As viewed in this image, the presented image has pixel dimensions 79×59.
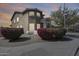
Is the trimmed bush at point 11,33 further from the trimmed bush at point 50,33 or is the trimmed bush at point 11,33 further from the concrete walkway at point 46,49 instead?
the trimmed bush at point 50,33

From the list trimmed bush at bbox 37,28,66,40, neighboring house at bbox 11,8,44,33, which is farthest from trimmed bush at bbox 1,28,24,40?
trimmed bush at bbox 37,28,66,40

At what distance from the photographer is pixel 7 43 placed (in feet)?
18.4

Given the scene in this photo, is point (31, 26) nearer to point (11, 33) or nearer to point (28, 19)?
point (28, 19)

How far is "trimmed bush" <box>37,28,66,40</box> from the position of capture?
18.3ft

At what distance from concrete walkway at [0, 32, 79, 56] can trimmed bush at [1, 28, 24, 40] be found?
0.17 m

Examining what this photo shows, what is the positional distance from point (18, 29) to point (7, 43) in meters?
0.28

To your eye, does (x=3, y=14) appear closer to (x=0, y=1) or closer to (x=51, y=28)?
(x=0, y=1)

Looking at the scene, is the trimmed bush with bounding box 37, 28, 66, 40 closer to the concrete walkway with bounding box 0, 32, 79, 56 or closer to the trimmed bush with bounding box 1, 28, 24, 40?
the concrete walkway with bounding box 0, 32, 79, 56

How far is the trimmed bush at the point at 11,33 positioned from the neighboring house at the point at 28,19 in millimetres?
66

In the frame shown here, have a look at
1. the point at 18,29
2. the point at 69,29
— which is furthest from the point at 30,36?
the point at 69,29

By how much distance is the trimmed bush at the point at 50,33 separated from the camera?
5.58 metres

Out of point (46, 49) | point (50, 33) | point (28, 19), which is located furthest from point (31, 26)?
point (46, 49)

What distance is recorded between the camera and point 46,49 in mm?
5547

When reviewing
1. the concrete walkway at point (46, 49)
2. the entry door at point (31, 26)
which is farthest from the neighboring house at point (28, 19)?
the concrete walkway at point (46, 49)
